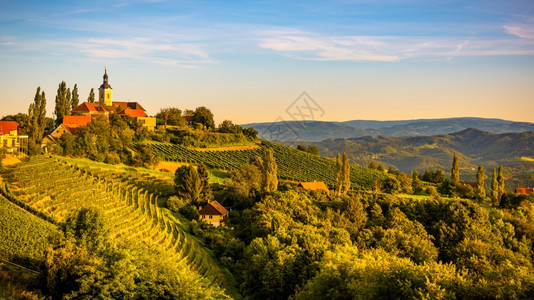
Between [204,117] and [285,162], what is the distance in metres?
19.7

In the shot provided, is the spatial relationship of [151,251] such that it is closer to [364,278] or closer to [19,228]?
[19,228]

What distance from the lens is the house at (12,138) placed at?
42844 millimetres

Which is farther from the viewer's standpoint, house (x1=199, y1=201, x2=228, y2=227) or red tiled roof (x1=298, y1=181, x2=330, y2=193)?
red tiled roof (x1=298, y1=181, x2=330, y2=193)

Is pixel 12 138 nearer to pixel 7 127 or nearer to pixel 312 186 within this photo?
pixel 7 127

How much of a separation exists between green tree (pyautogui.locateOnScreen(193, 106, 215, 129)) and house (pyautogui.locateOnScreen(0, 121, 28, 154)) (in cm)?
4061

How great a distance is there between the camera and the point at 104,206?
29.7 metres

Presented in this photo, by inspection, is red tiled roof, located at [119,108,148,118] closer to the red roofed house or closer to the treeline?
the red roofed house

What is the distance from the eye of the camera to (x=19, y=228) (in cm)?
2230

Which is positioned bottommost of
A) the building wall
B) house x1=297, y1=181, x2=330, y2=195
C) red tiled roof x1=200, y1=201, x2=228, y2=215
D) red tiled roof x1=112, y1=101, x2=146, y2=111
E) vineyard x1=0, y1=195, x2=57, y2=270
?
the building wall

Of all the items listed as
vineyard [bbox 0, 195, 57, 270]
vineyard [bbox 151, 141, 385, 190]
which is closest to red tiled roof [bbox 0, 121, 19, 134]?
vineyard [bbox 151, 141, 385, 190]

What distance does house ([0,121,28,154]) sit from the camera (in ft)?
141

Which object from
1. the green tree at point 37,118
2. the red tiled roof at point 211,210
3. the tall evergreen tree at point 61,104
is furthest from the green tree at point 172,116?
the red tiled roof at point 211,210

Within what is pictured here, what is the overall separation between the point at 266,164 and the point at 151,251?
30.3m

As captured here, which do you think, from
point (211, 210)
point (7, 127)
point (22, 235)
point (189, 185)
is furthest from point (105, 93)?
point (22, 235)
